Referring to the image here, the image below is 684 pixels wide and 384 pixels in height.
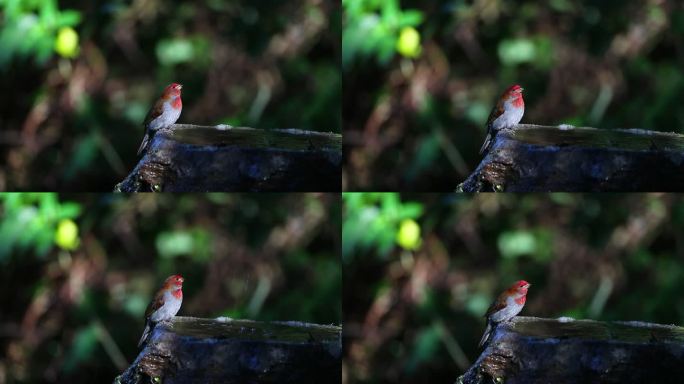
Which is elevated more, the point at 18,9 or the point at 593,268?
the point at 18,9

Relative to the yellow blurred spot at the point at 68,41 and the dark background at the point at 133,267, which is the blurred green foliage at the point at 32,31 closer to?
the yellow blurred spot at the point at 68,41

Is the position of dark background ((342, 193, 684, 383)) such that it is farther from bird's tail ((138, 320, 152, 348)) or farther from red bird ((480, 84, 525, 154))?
bird's tail ((138, 320, 152, 348))

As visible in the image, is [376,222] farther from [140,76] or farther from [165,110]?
[140,76]

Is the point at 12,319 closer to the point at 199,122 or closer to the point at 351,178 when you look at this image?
the point at 199,122

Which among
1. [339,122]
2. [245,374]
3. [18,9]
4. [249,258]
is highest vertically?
[18,9]

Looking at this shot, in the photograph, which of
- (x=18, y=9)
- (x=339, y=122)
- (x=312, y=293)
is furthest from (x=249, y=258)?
(x=18, y=9)

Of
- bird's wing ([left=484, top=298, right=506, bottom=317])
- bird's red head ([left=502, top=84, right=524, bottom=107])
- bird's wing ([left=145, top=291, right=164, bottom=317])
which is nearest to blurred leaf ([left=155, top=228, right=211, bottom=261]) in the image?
bird's wing ([left=145, top=291, right=164, bottom=317])

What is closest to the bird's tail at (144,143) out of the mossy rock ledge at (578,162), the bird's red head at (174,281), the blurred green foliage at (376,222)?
the bird's red head at (174,281)
